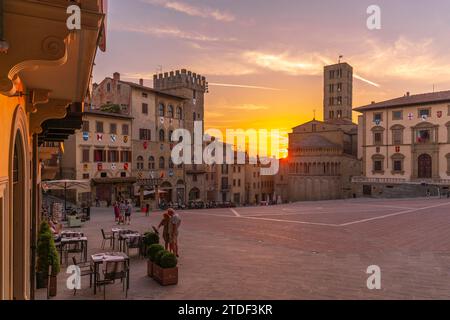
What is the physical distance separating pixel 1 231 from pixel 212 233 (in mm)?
15075

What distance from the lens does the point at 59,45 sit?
3.21 metres

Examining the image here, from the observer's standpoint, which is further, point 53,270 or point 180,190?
point 180,190

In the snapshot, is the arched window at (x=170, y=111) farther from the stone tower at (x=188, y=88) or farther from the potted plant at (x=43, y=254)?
the potted plant at (x=43, y=254)

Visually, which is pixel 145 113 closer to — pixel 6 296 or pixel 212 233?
pixel 212 233

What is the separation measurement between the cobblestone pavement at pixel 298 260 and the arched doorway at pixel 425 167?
37.4 meters

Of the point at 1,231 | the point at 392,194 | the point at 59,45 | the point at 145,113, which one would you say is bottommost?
the point at 392,194

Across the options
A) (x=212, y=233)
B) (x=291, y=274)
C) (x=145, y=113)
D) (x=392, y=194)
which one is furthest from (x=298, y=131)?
Result: (x=291, y=274)

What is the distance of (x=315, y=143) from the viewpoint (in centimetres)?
7694

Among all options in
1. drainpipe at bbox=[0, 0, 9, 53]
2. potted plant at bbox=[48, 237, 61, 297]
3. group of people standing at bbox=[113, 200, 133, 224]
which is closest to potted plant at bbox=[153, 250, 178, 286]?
potted plant at bbox=[48, 237, 61, 297]

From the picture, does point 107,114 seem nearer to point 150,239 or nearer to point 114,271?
point 150,239

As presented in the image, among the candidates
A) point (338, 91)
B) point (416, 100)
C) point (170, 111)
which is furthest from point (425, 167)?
point (338, 91)

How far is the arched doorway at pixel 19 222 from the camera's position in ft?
18.7

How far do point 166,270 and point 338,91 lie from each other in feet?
310

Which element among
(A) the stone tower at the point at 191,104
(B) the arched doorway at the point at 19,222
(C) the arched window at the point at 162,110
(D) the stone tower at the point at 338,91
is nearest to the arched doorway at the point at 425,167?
(A) the stone tower at the point at 191,104
